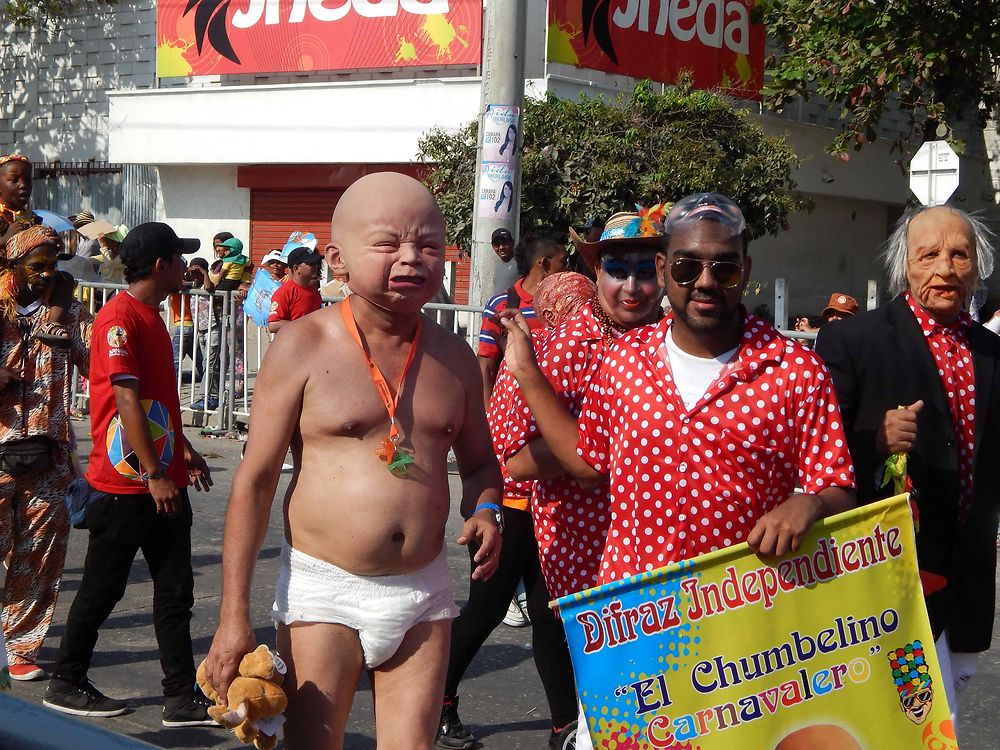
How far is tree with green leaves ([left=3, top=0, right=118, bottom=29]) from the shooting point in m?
24.2

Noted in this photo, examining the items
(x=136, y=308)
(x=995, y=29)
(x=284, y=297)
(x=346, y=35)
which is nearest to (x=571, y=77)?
(x=346, y=35)

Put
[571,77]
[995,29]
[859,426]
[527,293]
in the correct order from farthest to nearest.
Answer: [571,77], [995,29], [527,293], [859,426]

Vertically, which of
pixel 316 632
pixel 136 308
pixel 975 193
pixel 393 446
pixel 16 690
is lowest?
pixel 16 690

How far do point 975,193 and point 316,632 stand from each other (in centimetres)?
2533

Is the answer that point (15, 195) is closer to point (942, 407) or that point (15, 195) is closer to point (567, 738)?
point (567, 738)

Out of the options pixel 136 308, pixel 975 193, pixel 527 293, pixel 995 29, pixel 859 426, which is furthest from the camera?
pixel 975 193

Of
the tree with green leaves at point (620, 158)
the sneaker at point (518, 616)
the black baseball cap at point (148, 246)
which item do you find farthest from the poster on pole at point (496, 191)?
the black baseball cap at point (148, 246)

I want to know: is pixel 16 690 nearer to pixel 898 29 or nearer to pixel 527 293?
pixel 527 293

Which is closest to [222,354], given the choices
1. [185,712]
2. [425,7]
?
[185,712]

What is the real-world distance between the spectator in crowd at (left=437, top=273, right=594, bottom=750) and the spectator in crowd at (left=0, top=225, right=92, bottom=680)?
6.72 feet

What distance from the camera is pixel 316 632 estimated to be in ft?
10.6

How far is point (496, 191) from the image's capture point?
10.2m

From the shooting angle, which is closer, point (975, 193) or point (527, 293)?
point (527, 293)

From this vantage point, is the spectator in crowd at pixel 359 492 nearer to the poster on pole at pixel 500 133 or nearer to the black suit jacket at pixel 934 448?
the black suit jacket at pixel 934 448
